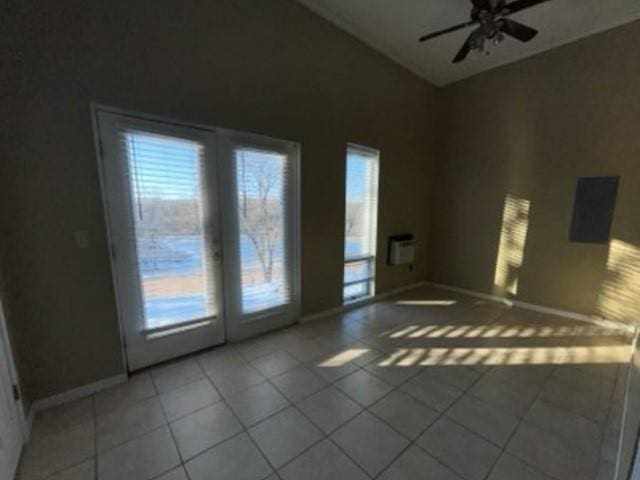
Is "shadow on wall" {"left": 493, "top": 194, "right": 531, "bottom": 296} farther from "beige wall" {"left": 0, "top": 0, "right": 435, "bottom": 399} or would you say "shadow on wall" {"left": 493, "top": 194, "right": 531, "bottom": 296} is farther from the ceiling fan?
"beige wall" {"left": 0, "top": 0, "right": 435, "bottom": 399}

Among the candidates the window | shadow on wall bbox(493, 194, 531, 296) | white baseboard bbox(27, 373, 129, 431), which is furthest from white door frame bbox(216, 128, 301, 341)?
shadow on wall bbox(493, 194, 531, 296)

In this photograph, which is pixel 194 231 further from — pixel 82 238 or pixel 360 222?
pixel 360 222

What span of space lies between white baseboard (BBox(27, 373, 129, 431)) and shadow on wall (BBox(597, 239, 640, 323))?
4.98m

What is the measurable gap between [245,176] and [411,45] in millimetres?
2697

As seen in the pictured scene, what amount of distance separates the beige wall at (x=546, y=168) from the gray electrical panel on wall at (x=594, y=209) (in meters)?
0.06

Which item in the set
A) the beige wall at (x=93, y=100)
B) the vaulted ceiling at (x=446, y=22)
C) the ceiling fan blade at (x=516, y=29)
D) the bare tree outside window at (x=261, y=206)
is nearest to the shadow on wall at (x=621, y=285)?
the vaulted ceiling at (x=446, y=22)

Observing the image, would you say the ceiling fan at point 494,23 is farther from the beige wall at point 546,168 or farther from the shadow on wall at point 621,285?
the shadow on wall at point 621,285

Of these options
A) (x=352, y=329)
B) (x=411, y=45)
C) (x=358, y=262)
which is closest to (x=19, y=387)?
(x=352, y=329)

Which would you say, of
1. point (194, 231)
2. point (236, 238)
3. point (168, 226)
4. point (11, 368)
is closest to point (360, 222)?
point (236, 238)

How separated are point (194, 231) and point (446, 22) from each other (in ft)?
11.2

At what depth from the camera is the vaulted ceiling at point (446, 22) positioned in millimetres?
2664

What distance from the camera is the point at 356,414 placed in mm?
1809

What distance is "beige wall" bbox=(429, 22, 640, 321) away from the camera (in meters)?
2.93

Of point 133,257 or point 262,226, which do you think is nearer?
point 133,257
